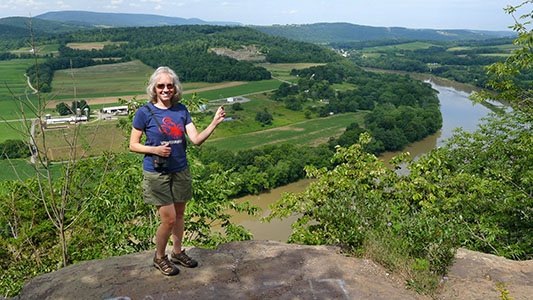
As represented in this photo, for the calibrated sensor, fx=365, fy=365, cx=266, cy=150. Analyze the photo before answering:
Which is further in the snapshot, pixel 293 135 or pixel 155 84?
pixel 293 135

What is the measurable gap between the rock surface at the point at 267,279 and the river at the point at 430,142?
11.0ft

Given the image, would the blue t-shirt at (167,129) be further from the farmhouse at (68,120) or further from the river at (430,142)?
the river at (430,142)

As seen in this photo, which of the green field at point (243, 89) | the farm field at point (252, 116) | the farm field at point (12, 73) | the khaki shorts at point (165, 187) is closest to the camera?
the khaki shorts at point (165, 187)

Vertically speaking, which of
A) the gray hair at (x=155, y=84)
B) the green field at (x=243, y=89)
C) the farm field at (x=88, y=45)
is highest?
the gray hair at (x=155, y=84)

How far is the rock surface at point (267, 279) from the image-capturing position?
12.8 feet

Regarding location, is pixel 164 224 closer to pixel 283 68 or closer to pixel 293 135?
pixel 293 135

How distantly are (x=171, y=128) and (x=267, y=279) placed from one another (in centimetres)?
204

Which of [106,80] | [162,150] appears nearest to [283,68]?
[106,80]

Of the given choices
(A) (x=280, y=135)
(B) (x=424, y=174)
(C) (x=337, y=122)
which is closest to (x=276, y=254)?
(B) (x=424, y=174)

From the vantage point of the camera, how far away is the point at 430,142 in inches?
1897

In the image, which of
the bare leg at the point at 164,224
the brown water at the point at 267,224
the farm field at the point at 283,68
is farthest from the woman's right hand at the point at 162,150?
the farm field at the point at 283,68

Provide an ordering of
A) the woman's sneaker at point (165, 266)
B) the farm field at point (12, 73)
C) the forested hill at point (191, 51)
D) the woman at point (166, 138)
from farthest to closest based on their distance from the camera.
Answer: the forested hill at point (191, 51) → the farm field at point (12, 73) → the woman's sneaker at point (165, 266) → the woman at point (166, 138)

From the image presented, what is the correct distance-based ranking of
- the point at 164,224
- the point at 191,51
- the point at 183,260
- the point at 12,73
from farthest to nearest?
1. the point at 191,51
2. the point at 12,73
3. the point at 183,260
4. the point at 164,224

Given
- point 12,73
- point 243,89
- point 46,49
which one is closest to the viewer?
point 12,73
